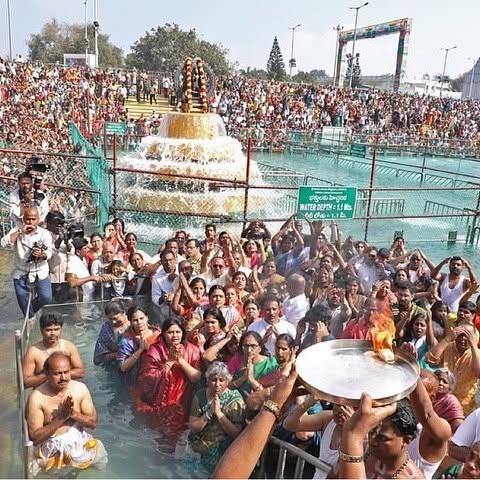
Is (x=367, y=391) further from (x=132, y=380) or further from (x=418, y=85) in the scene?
(x=418, y=85)

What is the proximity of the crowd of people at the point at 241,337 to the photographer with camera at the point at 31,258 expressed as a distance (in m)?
0.02

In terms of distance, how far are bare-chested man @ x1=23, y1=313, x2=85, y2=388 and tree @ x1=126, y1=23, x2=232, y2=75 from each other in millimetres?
59751

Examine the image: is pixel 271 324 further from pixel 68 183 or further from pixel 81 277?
pixel 68 183

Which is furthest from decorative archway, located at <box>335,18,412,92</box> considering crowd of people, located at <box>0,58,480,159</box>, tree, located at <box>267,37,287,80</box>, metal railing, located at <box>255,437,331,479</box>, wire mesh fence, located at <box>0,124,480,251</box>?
metal railing, located at <box>255,437,331,479</box>

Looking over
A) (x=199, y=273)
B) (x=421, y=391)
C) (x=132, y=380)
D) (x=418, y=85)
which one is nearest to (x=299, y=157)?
(x=199, y=273)

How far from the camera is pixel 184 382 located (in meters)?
4.39

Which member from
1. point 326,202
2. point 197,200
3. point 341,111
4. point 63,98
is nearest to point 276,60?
point 341,111

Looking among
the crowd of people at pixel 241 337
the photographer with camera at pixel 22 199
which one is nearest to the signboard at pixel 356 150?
the crowd of people at pixel 241 337

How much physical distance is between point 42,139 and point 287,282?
1425cm

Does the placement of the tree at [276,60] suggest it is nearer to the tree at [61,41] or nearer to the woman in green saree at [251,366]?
the tree at [61,41]

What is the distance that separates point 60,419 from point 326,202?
5833 mm

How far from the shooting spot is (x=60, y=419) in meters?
3.50

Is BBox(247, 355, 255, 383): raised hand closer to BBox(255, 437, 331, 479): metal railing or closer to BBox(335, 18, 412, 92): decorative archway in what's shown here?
BBox(255, 437, 331, 479): metal railing

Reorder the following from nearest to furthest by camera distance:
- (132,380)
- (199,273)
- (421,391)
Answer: (421,391) < (132,380) < (199,273)
